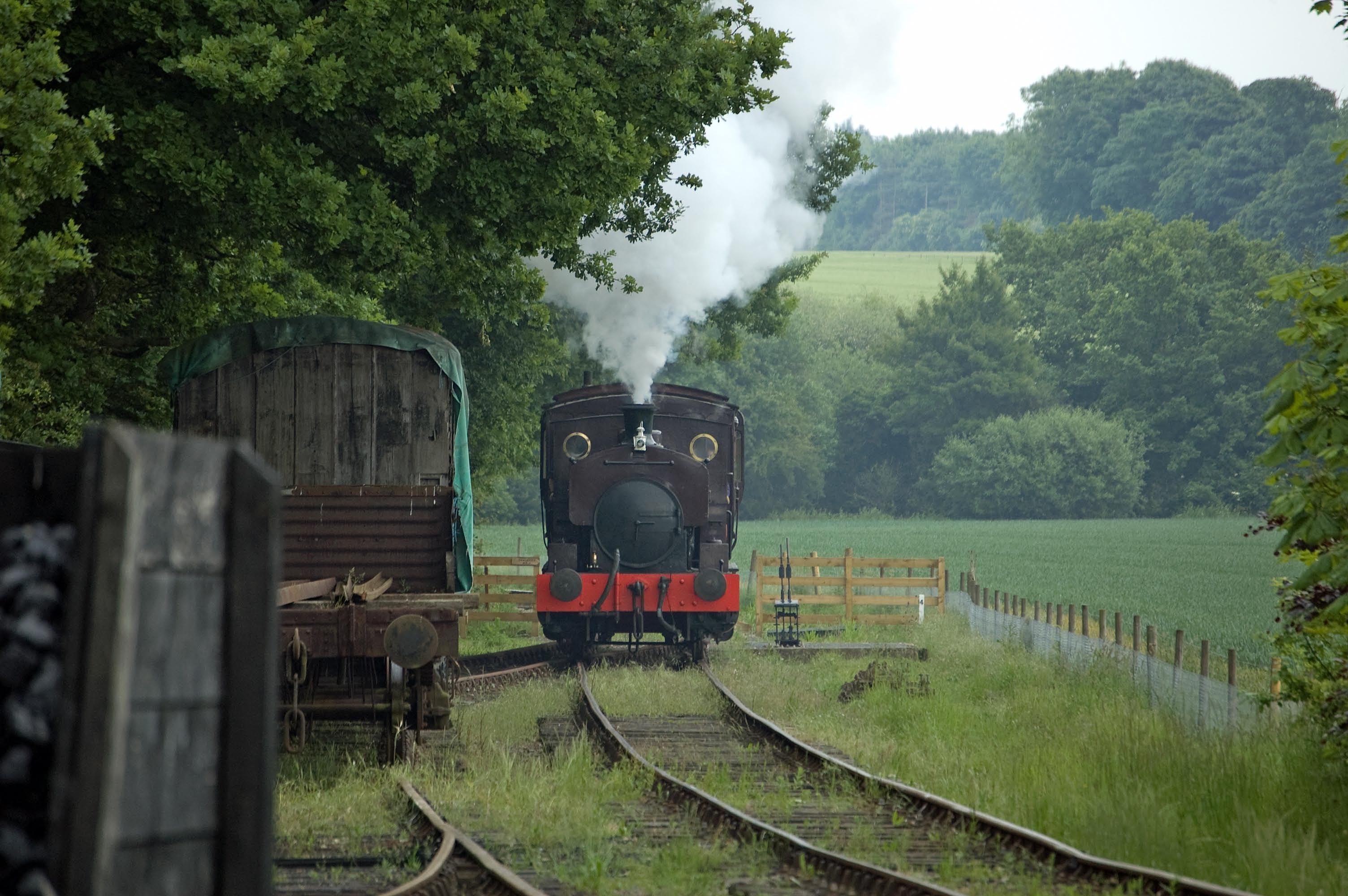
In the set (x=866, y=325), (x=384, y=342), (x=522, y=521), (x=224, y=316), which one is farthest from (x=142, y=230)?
(x=866, y=325)

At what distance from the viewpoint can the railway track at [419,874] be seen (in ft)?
21.0

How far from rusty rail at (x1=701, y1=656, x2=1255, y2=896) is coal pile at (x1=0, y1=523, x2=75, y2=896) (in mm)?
4961

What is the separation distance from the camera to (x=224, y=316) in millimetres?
14461

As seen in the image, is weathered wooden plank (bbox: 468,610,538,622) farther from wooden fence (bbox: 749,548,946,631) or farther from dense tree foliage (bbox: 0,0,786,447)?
dense tree foliage (bbox: 0,0,786,447)

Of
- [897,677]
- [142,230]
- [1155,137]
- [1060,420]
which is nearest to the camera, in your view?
[142,230]

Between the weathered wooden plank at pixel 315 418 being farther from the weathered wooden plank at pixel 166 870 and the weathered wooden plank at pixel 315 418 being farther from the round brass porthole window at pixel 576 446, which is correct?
the weathered wooden plank at pixel 166 870

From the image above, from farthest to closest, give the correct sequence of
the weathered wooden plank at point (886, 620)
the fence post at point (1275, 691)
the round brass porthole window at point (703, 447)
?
the weathered wooden plank at point (886, 620) → the round brass porthole window at point (703, 447) → the fence post at point (1275, 691)

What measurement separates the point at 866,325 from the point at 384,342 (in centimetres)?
7628

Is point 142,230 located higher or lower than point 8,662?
higher

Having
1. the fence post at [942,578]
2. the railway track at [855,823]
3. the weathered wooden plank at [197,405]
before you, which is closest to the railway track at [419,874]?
the railway track at [855,823]

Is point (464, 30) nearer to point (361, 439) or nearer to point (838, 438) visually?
point (361, 439)

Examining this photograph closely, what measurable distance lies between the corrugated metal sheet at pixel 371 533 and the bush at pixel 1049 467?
187ft

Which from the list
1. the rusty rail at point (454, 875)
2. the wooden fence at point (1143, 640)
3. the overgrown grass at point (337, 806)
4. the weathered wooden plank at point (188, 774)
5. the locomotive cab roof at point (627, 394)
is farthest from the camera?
the locomotive cab roof at point (627, 394)

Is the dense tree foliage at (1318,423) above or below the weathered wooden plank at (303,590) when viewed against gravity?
above
